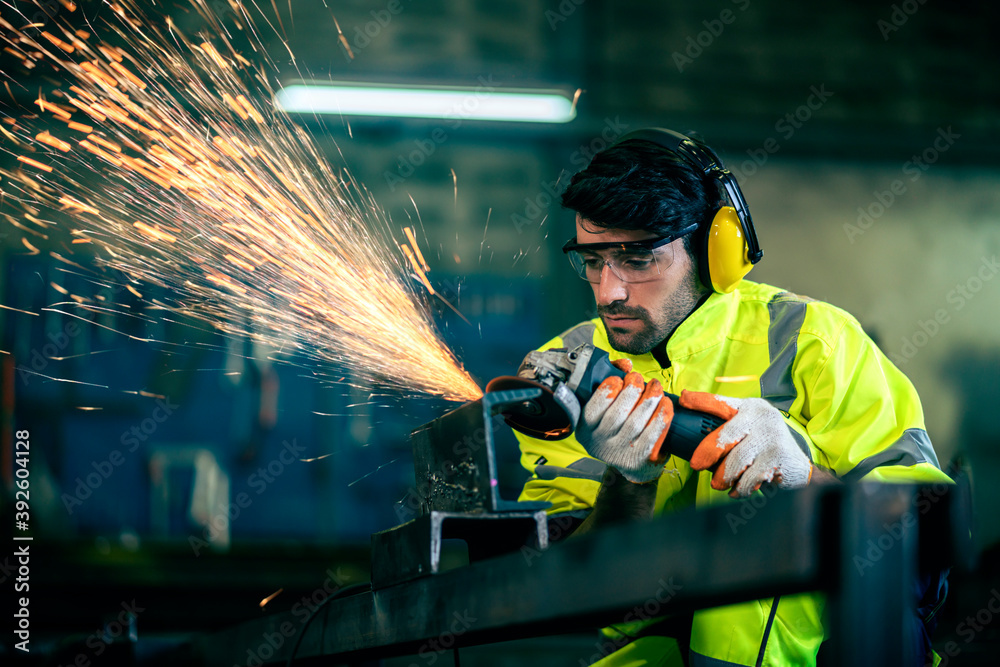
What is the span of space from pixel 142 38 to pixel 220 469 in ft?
11.1

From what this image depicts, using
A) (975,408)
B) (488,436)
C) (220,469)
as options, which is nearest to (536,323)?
(220,469)

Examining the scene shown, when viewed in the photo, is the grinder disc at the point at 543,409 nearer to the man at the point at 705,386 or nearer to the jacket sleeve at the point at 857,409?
the man at the point at 705,386

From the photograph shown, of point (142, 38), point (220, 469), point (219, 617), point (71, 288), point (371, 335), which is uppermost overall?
point (142, 38)

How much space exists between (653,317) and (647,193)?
0.34 meters

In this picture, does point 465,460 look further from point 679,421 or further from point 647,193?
point 647,193

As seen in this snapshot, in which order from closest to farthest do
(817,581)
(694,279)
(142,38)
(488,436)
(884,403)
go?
(817,581), (488,436), (884,403), (694,279), (142,38)

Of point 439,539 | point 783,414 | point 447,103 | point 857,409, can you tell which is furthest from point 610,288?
point 447,103

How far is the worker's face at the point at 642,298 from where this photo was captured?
7.11 feet

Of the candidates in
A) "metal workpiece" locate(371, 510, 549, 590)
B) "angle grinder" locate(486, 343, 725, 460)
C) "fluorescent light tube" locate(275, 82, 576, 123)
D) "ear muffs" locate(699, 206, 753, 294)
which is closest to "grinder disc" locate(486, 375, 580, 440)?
"angle grinder" locate(486, 343, 725, 460)

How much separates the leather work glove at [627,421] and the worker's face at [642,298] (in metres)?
0.55

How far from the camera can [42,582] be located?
4.87 metres

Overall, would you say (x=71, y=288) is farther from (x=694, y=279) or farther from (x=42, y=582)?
(x=694, y=279)

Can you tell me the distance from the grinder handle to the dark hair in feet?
2.01

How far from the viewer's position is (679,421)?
1636 mm
